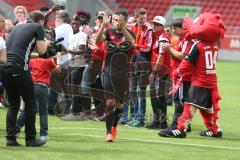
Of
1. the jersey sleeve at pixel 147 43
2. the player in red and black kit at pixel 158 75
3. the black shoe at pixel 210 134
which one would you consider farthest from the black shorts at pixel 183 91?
the jersey sleeve at pixel 147 43

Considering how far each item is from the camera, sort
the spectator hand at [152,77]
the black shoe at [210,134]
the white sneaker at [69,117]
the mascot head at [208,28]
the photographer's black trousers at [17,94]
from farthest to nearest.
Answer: the white sneaker at [69,117] < the spectator hand at [152,77] < the black shoe at [210,134] < the mascot head at [208,28] < the photographer's black trousers at [17,94]

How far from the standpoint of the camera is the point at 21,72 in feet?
31.5

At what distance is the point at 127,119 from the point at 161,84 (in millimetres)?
1014

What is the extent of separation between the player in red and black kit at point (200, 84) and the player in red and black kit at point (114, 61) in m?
0.95

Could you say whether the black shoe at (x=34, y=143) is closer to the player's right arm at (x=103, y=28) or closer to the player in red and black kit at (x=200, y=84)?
the player's right arm at (x=103, y=28)

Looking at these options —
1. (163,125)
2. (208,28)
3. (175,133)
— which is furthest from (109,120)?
(163,125)

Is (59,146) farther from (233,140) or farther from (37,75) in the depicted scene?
(233,140)

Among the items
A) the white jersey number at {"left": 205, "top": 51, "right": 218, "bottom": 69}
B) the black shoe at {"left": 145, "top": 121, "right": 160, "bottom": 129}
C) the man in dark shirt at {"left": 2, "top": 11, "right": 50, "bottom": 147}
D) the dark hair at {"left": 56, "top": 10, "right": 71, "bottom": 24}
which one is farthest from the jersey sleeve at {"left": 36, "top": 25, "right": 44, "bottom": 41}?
the dark hair at {"left": 56, "top": 10, "right": 71, "bottom": 24}

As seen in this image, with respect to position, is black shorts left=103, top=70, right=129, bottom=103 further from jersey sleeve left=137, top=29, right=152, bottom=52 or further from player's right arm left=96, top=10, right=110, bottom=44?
jersey sleeve left=137, top=29, right=152, bottom=52

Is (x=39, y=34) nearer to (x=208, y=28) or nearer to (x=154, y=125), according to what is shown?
(x=208, y=28)

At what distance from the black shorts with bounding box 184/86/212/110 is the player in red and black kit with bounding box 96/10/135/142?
3.59 feet

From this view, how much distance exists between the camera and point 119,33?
11.0 m

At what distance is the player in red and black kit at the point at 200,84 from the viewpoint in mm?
11188

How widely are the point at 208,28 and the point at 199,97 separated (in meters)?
1.08
